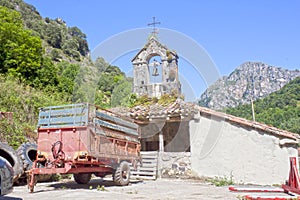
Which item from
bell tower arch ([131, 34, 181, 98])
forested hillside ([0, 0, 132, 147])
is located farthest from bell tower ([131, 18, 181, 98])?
forested hillside ([0, 0, 132, 147])

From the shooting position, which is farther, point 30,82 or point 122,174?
point 30,82

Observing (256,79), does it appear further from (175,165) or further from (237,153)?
(237,153)

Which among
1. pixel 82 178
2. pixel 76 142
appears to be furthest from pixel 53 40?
pixel 76 142

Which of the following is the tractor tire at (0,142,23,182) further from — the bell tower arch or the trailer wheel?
the bell tower arch

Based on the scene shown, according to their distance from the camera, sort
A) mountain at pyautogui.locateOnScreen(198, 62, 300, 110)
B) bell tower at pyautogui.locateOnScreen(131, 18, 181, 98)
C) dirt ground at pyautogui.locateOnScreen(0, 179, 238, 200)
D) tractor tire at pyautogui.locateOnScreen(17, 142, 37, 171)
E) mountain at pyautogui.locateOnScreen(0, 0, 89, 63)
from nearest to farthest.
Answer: dirt ground at pyautogui.locateOnScreen(0, 179, 238, 200) < tractor tire at pyautogui.locateOnScreen(17, 142, 37, 171) < bell tower at pyautogui.locateOnScreen(131, 18, 181, 98) < mountain at pyautogui.locateOnScreen(0, 0, 89, 63) < mountain at pyautogui.locateOnScreen(198, 62, 300, 110)

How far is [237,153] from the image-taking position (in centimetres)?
1009

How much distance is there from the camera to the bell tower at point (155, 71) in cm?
1473

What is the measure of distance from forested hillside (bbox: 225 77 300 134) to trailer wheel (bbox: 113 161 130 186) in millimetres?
32257

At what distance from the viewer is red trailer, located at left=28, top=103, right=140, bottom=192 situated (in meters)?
6.64

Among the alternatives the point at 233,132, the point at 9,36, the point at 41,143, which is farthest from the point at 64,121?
the point at 9,36

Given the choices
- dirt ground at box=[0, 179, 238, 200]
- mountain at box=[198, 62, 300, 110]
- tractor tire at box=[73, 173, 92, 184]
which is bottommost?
dirt ground at box=[0, 179, 238, 200]

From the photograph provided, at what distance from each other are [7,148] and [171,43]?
987 cm

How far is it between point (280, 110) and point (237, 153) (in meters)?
39.0

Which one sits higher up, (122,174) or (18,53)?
(18,53)
